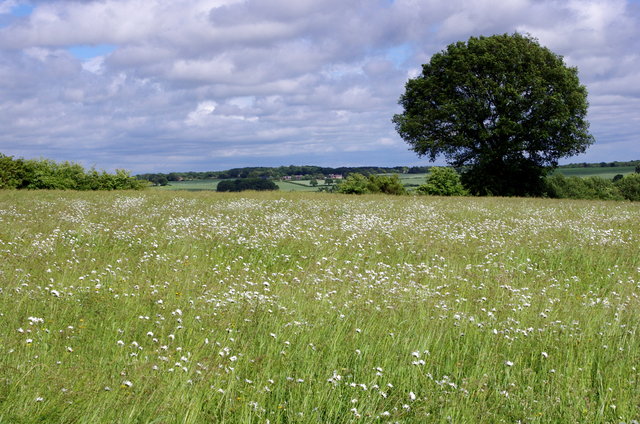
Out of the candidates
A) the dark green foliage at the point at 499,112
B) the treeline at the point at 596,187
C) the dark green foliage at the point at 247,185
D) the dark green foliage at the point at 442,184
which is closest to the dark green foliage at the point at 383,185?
the dark green foliage at the point at 499,112

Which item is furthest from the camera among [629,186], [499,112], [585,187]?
[629,186]

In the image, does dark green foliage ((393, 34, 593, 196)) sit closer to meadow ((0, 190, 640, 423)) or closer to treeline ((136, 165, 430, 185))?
treeline ((136, 165, 430, 185))

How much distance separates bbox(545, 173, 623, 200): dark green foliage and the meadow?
181ft

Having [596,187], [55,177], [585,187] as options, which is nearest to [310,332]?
[55,177]

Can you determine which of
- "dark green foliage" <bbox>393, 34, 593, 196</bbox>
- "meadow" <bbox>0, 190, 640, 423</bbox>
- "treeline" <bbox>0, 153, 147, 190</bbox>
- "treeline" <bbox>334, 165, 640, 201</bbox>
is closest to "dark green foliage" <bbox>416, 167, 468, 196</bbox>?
"treeline" <bbox>334, 165, 640, 201</bbox>

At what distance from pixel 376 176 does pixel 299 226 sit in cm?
3153

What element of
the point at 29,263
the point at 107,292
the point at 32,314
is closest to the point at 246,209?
the point at 29,263

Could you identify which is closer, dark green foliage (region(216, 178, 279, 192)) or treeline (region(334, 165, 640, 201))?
dark green foliage (region(216, 178, 279, 192))

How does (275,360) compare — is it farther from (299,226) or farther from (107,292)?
(299,226)

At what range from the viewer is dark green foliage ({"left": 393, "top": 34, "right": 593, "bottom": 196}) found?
4211cm

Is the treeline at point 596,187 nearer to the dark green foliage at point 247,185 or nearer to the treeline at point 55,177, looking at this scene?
the dark green foliage at point 247,185

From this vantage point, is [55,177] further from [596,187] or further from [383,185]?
[596,187]

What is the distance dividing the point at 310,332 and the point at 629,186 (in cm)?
8459

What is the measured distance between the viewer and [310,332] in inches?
246
